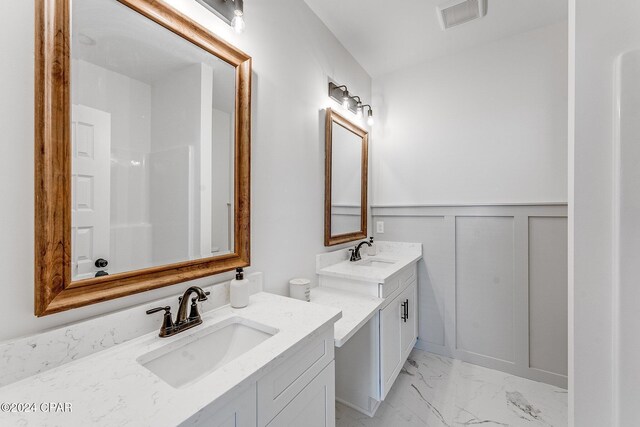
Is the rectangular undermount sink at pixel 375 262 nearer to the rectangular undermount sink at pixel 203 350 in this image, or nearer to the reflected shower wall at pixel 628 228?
the rectangular undermount sink at pixel 203 350

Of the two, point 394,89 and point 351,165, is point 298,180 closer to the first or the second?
point 351,165

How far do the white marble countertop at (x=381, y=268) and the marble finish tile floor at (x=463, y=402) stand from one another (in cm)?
84

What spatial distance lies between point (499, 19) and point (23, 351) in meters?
2.92

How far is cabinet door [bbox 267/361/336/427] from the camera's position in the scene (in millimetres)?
835

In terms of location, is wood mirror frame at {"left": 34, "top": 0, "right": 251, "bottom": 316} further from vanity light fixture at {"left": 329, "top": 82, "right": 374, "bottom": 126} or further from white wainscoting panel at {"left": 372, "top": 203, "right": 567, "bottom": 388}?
white wainscoting panel at {"left": 372, "top": 203, "right": 567, "bottom": 388}

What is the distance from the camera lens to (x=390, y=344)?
1714mm

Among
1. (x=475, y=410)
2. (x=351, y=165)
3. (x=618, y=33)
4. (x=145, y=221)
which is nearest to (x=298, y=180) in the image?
(x=351, y=165)

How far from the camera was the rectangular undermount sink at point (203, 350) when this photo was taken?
2.77 feet

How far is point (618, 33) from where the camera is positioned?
664 mm

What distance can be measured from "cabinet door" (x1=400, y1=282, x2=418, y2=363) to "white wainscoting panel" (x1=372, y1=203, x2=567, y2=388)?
14 centimetres

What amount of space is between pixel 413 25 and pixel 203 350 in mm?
2354

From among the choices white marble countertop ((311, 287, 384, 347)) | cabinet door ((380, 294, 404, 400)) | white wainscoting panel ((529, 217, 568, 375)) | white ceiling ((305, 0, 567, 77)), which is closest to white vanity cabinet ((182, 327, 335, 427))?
white marble countertop ((311, 287, 384, 347))

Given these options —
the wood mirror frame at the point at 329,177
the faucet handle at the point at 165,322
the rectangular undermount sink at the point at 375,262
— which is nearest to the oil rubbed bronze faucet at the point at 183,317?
the faucet handle at the point at 165,322

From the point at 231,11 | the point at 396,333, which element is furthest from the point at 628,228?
the point at 231,11
